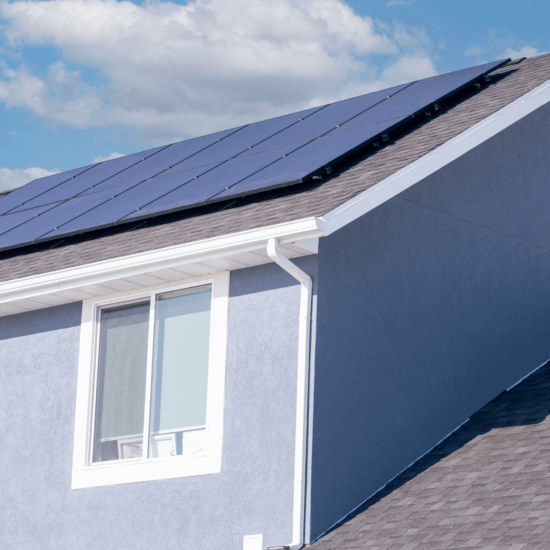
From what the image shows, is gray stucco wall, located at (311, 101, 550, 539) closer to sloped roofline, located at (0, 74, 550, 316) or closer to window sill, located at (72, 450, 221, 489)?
sloped roofline, located at (0, 74, 550, 316)

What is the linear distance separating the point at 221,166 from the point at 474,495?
514cm

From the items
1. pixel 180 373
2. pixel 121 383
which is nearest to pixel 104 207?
pixel 121 383

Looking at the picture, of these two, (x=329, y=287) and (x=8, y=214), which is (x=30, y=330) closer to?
(x=8, y=214)

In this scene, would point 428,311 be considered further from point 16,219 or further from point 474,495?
point 16,219

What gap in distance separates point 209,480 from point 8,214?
6.05m

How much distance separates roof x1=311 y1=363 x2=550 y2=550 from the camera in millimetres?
7551

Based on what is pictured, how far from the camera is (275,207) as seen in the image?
947cm

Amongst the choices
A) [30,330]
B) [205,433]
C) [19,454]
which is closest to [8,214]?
[30,330]

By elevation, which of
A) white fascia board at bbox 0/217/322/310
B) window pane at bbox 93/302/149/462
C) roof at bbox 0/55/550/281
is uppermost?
roof at bbox 0/55/550/281

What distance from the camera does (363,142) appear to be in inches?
403

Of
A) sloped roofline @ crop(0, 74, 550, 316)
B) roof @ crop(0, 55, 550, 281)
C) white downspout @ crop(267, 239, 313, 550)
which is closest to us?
white downspout @ crop(267, 239, 313, 550)

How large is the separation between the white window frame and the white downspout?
3.13 ft

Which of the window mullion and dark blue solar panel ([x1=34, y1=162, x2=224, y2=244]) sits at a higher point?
dark blue solar panel ([x1=34, y1=162, x2=224, y2=244])

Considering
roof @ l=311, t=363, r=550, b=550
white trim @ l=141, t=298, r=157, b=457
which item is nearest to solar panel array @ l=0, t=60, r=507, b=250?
white trim @ l=141, t=298, r=157, b=457
